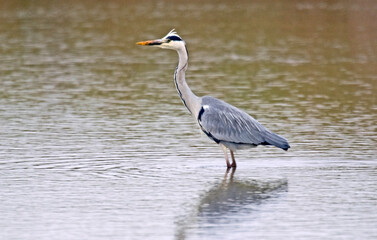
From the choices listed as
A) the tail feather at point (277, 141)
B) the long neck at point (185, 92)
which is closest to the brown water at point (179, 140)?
the tail feather at point (277, 141)

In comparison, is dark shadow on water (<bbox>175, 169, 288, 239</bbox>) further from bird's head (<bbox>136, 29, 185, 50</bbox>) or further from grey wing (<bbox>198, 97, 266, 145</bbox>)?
bird's head (<bbox>136, 29, 185, 50</bbox>)

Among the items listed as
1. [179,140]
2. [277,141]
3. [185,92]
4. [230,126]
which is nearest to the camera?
[277,141]

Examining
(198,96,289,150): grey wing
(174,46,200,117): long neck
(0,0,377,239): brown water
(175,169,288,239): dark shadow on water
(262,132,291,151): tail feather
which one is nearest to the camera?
(175,169,288,239): dark shadow on water

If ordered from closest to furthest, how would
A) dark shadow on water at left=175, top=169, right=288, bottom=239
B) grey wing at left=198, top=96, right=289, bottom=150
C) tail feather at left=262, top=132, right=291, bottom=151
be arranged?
dark shadow on water at left=175, top=169, right=288, bottom=239, tail feather at left=262, top=132, right=291, bottom=151, grey wing at left=198, top=96, right=289, bottom=150

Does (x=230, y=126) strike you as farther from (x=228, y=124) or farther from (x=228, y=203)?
(x=228, y=203)

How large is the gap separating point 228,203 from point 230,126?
2.25m

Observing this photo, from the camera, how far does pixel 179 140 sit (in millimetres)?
13797

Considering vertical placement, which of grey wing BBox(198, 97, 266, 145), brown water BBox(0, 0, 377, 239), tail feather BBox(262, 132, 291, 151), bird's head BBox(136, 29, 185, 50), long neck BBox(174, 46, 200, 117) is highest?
bird's head BBox(136, 29, 185, 50)

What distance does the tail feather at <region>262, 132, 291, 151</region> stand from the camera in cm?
1162

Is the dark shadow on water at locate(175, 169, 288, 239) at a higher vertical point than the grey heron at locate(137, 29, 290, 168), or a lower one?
lower

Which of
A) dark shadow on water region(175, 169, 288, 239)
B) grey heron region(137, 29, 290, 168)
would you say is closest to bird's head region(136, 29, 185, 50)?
grey heron region(137, 29, 290, 168)

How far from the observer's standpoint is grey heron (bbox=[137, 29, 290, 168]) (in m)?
11.9

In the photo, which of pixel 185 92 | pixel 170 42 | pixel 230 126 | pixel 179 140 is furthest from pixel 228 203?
pixel 179 140

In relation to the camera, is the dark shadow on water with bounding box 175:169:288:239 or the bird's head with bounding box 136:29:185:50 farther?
the bird's head with bounding box 136:29:185:50
